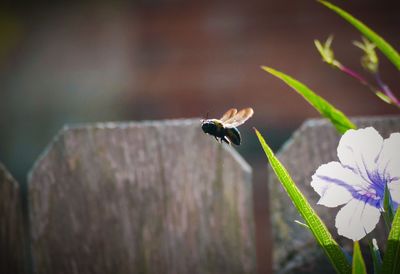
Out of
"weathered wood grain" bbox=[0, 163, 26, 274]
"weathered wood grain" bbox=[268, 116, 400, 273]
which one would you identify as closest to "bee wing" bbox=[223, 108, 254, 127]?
"weathered wood grain" bbox=[268, 116, 400, 273]

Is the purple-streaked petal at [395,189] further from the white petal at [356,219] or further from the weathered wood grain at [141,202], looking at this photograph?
the weathered wood grain at [141,202]

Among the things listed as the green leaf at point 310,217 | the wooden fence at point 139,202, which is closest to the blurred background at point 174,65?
the wooden fence at point 139,202

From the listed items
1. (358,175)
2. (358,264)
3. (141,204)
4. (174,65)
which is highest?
(174,65)

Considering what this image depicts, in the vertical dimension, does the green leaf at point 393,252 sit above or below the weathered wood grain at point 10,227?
below

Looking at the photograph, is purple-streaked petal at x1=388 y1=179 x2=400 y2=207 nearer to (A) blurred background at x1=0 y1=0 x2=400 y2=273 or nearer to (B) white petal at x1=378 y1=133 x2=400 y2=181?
(B) white petal at x1=378 y1=133 x2=400 y2=181

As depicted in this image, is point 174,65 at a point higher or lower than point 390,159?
higher

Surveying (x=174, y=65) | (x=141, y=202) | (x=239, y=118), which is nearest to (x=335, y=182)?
(x=239, y=118)

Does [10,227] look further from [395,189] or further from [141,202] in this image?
[395,189]
